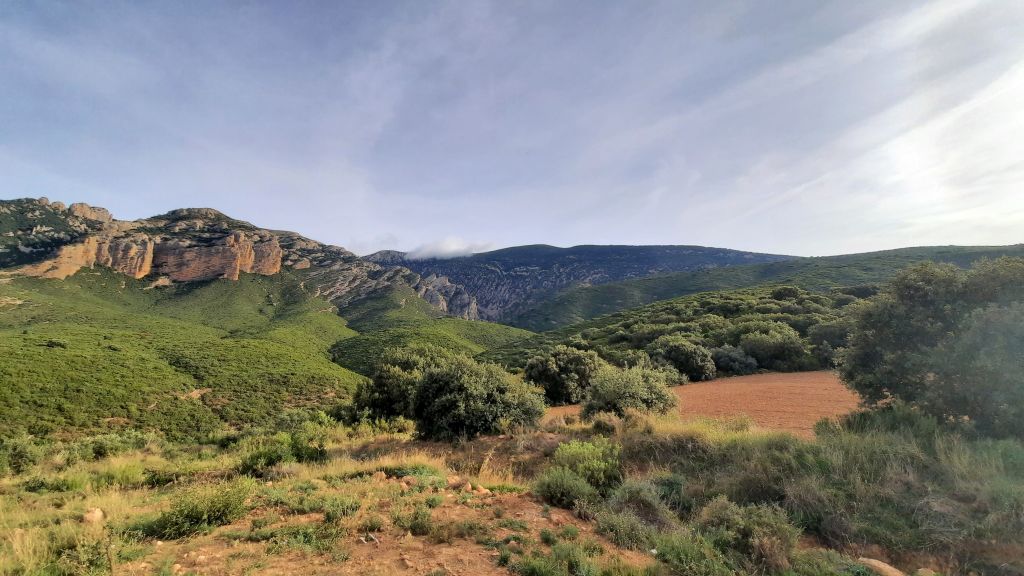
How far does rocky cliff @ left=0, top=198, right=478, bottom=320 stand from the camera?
9900cm

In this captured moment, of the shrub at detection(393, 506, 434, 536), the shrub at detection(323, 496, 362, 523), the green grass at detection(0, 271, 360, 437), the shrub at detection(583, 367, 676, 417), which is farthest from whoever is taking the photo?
the green grass at detection(0, 271, 360, 437)

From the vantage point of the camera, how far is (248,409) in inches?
1475

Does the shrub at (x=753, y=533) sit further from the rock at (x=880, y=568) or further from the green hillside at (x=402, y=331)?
the green hillside at (x=402, y=331)

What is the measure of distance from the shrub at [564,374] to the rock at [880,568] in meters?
17.2

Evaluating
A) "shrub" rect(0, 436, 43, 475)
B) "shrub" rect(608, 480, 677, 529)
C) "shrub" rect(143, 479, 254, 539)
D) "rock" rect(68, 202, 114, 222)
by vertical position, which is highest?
"rock" rect(68, 202, 114, 222)

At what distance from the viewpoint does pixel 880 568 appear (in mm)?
4367

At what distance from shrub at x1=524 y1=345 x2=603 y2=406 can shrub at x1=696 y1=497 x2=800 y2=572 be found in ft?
53.4

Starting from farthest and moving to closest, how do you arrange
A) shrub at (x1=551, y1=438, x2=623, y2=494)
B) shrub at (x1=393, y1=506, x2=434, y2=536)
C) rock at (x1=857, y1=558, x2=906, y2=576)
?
shrub at (x1=551, y1=438, x2=623, y2=494)
shrub at (x1=393, y1=506, x2=434, y2=536)
rock at (x1=857, y1=558, x2=906, y2=576)

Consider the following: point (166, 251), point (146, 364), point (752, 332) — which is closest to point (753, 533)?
point (752, 332)

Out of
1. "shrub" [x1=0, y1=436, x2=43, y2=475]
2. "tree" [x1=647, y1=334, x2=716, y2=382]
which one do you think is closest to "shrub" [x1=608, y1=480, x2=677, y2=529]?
"shrub" [x1=0, y1=436, x2=43, y2=475]

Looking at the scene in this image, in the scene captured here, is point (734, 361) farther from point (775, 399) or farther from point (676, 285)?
point (676, 285)

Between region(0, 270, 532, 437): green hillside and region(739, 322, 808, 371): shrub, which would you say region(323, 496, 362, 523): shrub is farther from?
region(0, 270, 532, 437): green hillside

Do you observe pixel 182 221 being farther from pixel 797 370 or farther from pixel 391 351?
pixel 797 370

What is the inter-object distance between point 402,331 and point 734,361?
6886 centimetres
